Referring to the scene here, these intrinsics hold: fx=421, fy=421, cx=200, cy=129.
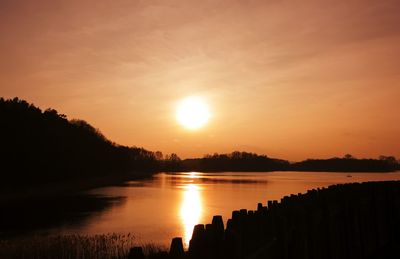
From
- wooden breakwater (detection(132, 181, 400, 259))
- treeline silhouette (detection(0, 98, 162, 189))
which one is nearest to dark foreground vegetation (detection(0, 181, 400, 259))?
wooden breakwater (detection(132, 181, 400, 259))

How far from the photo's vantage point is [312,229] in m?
6.41

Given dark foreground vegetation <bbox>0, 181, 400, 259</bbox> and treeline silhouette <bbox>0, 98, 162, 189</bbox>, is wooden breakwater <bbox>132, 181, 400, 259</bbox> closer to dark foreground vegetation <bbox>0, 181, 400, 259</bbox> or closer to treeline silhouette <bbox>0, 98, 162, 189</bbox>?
dark foreground vegetation <bbox>0, 181, 400, 259</bbox>

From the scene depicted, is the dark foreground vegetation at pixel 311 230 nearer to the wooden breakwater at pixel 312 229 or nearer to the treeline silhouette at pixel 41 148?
the wooden breakwater at pixel 312 229

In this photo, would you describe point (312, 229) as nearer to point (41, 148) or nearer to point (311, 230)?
point (311, 230)

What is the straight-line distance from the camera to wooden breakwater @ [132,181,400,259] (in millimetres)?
4109

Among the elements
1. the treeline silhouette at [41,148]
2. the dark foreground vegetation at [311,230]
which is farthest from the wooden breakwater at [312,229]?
the treeline silhouette at [41,148]

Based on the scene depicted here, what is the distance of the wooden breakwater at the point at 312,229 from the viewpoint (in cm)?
411

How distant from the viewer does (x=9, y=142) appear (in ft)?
268

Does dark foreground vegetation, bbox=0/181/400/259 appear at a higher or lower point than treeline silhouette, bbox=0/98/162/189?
lower

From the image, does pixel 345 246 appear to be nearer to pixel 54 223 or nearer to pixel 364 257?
pixel 364 257

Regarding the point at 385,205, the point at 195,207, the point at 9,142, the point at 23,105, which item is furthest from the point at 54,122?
the point at 385,205

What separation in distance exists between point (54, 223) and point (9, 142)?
43548 mm

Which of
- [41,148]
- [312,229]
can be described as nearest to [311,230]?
[312,229]

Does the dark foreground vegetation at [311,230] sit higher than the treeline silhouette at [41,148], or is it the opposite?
the treeline silhouette at [41,148]
